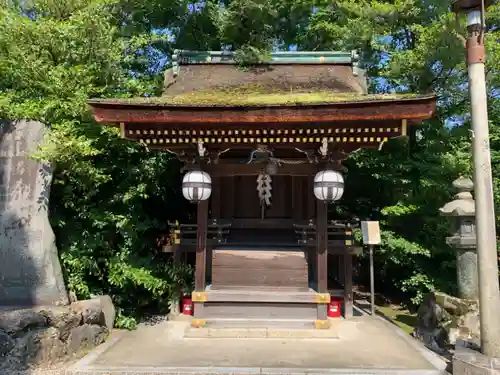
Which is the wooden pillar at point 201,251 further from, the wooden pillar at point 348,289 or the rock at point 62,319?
the wooden pillar at point 348,289

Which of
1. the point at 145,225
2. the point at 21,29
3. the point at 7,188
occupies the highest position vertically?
the point at 21,29

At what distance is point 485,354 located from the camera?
14.3 ft

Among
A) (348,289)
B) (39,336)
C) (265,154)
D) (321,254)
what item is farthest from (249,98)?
(39,336)

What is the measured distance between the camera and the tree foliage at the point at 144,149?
6.79 m

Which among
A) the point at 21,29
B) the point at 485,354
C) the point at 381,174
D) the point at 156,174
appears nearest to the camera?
the point at 485,354

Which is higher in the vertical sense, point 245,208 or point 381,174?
point 381,174

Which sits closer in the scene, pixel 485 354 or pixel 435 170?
pixel 485 354

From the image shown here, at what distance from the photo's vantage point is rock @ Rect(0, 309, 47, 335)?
15.7 feet

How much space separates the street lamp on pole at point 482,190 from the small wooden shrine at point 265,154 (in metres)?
0.82

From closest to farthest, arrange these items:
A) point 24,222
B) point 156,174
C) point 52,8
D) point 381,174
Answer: point 24,222 → point 52,8 → point 156,174 → point 381,174

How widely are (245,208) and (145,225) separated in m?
2.08

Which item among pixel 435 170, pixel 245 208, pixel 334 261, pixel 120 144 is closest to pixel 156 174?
pixel 120 144

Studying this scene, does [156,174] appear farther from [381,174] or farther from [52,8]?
[381,174]

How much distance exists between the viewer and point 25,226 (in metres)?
6.07
